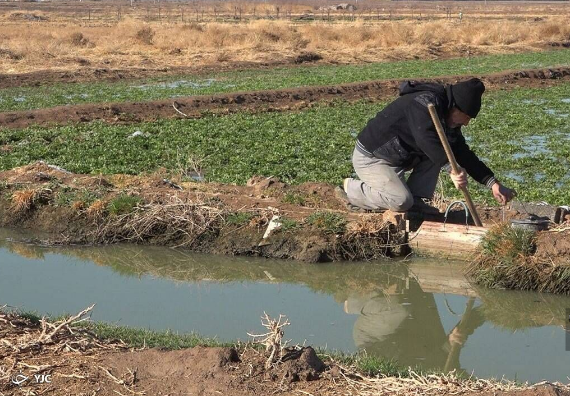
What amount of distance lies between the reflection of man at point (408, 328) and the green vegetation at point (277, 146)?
242cm

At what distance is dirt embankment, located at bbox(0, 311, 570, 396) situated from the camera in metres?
5.41

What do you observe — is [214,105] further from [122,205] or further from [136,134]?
[122,205]

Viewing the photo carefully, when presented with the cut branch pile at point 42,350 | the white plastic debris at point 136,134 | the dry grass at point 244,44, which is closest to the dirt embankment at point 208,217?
the cut branch pile at point 42,350

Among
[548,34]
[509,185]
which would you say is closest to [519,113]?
[509,185]

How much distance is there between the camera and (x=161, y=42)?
127 feet

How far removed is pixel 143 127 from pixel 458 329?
1093cm

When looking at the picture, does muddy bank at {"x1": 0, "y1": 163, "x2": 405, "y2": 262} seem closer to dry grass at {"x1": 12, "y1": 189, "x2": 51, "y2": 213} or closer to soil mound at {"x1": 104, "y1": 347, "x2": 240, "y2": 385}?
dry grass at {"x1": 12, "y1": 189, "x2": 51, "y2": 213}

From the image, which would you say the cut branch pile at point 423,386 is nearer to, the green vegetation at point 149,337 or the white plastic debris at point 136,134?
the green vegetation at point 149,337

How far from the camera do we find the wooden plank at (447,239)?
8.96 metres

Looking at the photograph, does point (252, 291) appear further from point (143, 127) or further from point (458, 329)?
point (143, 127)

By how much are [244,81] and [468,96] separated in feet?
62.7

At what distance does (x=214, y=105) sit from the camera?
20688 mm

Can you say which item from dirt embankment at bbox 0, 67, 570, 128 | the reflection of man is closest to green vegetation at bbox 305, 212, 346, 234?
the reflection of man

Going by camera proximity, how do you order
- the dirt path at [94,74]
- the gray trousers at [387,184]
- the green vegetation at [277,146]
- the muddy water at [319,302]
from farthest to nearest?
1. the dirt path at [94,74]
2. the green vegetation at [277,146]
3. the gray trousers at [387,184]
4. the muddy water at [319,302]
